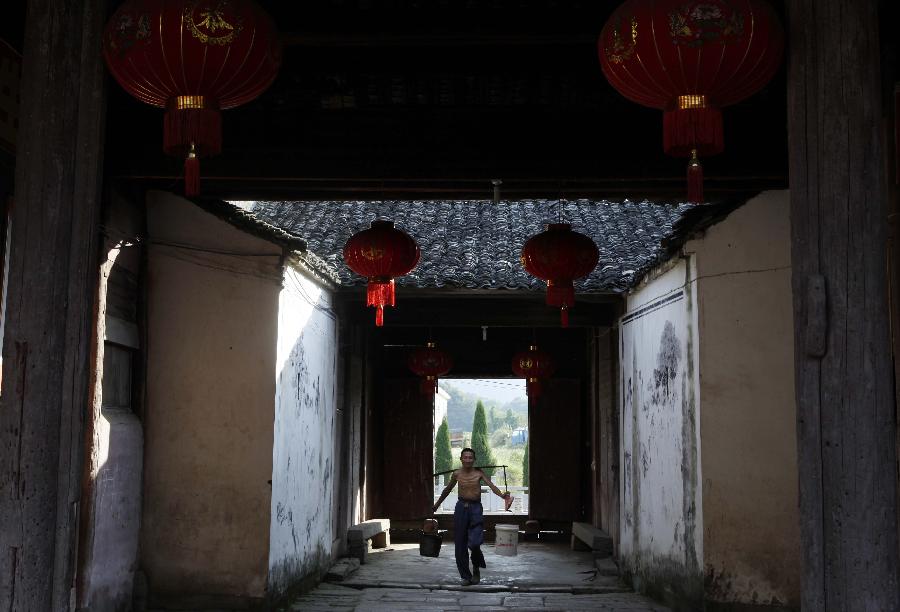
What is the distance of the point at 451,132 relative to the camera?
773 centimetres

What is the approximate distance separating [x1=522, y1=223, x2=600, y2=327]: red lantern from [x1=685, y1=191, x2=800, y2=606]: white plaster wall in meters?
1.46

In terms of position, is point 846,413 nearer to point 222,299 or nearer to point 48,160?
point 48,160

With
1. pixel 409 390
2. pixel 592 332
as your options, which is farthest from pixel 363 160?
pixel 409 390

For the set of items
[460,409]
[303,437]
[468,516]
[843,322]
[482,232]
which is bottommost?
[468,516]

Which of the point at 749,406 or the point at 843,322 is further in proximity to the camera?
the point at 749,406

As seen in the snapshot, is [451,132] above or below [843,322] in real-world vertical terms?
above

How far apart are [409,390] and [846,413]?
1457 centimetres

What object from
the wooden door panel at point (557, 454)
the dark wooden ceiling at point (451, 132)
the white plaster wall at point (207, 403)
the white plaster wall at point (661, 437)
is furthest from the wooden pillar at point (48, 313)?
the wooden door panel at point (557, 454)

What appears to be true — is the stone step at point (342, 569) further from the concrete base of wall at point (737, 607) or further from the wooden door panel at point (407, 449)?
the concrete base of wall at point (737, 607)

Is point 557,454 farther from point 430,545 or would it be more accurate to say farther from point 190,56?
point 190,56

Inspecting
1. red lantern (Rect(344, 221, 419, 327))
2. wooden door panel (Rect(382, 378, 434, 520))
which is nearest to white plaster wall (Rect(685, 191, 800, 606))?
red lantern (Rect(344, 221, 419, 327))

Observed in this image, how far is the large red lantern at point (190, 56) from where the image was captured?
4352 mm

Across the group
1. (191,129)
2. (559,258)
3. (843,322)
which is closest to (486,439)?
(559,258)

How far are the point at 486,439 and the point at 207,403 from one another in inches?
770
